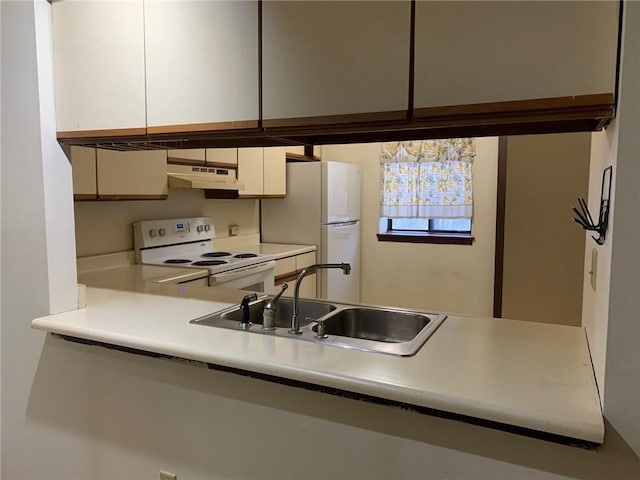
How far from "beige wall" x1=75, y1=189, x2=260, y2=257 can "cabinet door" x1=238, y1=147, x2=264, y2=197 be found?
1.06 ft

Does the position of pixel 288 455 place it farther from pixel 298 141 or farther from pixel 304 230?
pixel 304 230

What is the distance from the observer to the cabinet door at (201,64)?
136cm

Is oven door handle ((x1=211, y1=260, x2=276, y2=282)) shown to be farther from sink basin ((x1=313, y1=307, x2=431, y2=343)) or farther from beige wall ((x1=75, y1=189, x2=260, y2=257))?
sink basin ((x1=313, y1=307, x2=431, y2=343))

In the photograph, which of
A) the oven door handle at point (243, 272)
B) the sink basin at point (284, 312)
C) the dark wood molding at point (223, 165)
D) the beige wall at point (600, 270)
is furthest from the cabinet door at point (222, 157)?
the beige wall at point (600, 270)

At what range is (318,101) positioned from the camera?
1.27 m

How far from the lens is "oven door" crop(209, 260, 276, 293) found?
2.89 metres

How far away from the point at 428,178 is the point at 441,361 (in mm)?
3173

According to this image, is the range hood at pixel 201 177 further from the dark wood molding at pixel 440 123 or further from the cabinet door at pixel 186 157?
the dark wood molding at pixel 440 123

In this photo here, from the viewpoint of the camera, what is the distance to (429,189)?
422 cm

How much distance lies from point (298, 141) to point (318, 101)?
0.44m

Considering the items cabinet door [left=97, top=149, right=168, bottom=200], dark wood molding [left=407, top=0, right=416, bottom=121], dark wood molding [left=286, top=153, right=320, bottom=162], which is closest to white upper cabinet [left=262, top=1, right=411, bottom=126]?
dark wood molding [left=407, top=0, right=416, bottom=121]

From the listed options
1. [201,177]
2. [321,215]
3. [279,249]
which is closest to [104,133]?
[201,177]

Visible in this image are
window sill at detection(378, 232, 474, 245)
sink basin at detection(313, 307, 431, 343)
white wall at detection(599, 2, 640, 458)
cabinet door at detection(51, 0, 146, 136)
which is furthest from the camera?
window sill at detection(378, 232, 474, 245)

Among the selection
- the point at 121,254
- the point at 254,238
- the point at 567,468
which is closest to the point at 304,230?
the point at 254,238
